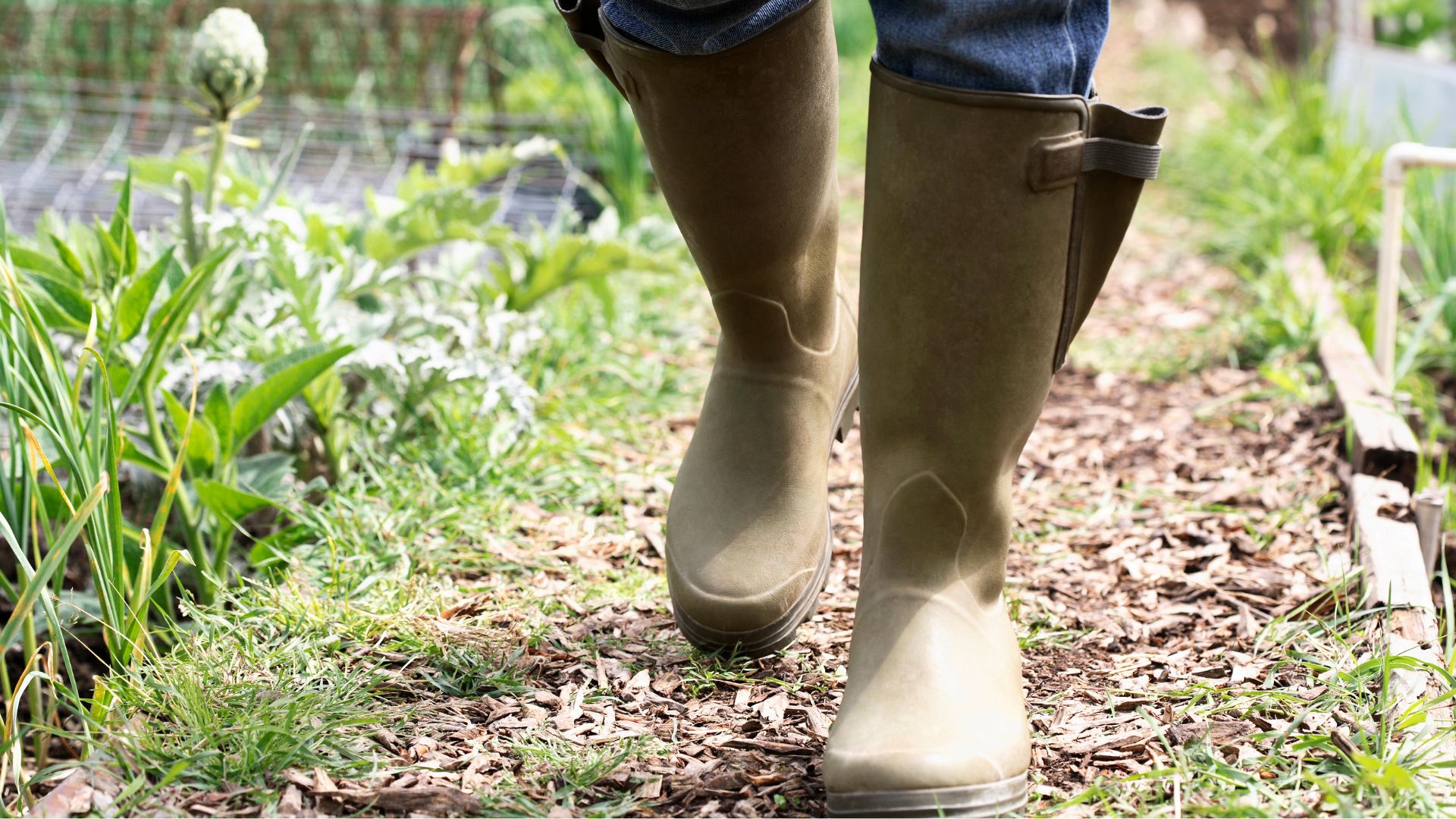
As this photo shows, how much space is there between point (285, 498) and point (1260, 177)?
2.64 metres

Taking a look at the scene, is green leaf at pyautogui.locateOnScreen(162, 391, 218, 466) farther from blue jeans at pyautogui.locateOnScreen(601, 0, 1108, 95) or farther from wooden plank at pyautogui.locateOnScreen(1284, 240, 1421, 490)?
wooden plank at pyautogui.locateOnScreen(1284, 240, 1421, 490)

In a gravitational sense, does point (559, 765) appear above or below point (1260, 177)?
below

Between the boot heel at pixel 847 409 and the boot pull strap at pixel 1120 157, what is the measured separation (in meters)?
0.52

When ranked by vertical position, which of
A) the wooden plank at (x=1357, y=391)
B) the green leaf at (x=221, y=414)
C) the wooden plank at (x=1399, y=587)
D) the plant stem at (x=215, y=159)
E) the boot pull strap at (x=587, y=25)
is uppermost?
the boot pull strap at (x=587, y=25)

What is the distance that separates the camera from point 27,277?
1.48 m

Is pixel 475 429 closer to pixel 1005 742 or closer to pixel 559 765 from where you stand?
pixel 559 765

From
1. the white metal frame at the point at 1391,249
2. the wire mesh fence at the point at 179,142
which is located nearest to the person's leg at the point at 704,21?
the white metal frame at the point at 1391,249

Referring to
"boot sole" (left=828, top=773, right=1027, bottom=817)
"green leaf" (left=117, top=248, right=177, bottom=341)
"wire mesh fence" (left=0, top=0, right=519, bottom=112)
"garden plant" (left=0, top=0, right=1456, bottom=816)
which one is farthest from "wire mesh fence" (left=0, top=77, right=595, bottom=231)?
"boot sole" (left=828, top=773, right=1027, bottom=817)

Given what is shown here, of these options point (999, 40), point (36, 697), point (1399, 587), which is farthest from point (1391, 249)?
point (36, 697)

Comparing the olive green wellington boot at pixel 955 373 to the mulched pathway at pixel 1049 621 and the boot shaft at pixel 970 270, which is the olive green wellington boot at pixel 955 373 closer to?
the boot shaft at pixel 970 270

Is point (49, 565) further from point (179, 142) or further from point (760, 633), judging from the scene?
point (179, 142)

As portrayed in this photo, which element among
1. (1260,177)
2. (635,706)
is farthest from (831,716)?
(1260,177)

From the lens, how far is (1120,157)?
88cm

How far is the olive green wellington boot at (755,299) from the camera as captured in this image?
3.51ft
